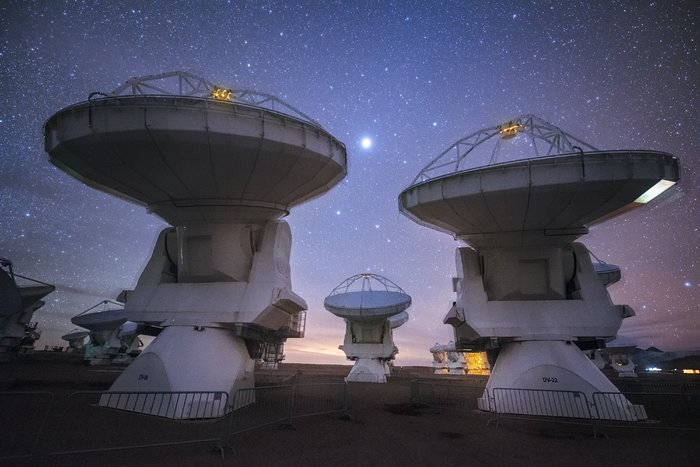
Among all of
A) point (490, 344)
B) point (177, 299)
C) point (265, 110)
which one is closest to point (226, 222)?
point (177, 299)

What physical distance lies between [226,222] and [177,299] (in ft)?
12.2

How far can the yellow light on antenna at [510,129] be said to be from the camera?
18.4 metres

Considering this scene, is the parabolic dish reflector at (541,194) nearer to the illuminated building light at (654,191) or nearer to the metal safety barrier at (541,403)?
the illuminated building light at (654,191)

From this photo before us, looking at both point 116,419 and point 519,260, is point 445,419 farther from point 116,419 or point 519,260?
point 116,419

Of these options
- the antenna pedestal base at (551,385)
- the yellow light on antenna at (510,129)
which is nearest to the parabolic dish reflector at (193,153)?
the yellow light on antenna at (510,129)

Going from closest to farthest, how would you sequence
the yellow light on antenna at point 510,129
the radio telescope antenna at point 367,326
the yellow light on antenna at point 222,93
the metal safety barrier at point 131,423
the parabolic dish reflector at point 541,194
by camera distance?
the metal safety barrier at point 131,423 → the parabolic dish reflector at point 541,194 → the yellow light on antenna at point 222,93 → the yellow light on antenna at point 510,129 → the radio telescope antenna at point 367,326

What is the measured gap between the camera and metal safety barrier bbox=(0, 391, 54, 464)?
6909mm

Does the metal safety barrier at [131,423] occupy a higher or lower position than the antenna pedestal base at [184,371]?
lower

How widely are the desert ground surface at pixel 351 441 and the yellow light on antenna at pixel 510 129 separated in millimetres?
12932

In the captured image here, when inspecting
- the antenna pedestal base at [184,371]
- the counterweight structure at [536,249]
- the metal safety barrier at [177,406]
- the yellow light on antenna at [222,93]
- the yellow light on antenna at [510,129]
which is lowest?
the metal safety barrier at [177,406]

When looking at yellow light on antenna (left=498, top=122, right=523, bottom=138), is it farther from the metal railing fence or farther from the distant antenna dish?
the distant antenna dish

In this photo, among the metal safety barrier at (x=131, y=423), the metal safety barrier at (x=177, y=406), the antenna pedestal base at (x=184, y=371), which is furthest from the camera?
the antenna pedestal base at (x=184, y=371)

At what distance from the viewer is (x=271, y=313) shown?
49.8 feet

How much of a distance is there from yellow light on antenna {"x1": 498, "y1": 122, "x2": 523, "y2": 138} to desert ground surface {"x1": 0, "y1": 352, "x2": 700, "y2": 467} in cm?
1293
